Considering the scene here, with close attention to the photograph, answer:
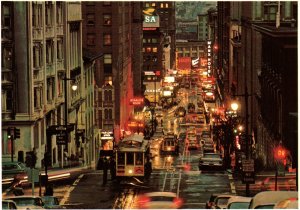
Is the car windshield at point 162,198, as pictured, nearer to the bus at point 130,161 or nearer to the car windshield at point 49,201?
the car windshield at point 49,201

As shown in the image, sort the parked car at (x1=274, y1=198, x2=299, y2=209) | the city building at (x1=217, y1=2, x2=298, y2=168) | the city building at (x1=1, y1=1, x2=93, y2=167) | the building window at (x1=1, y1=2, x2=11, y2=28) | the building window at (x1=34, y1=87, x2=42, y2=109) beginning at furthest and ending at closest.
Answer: the building window at (x1=34, y1=87, x2=42, y2=109) < the building window at (x1=1, y1=2, x2=11, y2=28) < the city building at (x1=1, y1=1, x2=93, y2=167) < the city building at (x1=217, y1=2, x2=298, y2=168) < the parked car at (x1=274, y1=198, x2=299, y2=209)

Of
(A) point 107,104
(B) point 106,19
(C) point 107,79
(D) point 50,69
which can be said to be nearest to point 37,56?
(D) point 50,69

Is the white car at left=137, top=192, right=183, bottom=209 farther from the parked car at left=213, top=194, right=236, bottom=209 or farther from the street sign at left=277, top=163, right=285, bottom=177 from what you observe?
the street sign at left=277, top=163, right=285, bottom=177

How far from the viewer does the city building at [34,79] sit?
166 ft

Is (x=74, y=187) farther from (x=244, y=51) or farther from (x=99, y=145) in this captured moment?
(x=244, y=51)

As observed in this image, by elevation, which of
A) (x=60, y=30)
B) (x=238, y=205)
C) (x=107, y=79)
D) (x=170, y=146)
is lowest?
(x=170, y=146)

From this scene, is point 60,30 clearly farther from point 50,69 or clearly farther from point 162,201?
point 162,201

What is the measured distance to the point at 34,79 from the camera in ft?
175

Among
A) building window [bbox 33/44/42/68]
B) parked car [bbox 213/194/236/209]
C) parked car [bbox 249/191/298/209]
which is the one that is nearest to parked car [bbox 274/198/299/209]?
parked car [bbox 249/191/298/209]

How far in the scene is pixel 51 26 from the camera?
195 ft

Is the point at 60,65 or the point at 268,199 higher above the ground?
the point at 60,65

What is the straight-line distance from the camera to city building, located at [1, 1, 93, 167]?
5062cm

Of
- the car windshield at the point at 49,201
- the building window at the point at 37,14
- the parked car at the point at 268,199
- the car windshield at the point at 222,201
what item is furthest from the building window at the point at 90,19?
the parked car at the point at 268,199

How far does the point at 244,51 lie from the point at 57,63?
151 ft
